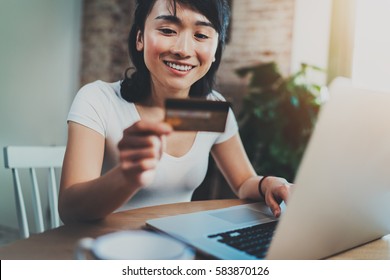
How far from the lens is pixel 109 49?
199 cm

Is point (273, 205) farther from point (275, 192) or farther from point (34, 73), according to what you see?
point (34, 73)

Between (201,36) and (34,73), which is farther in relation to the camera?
(34,73)

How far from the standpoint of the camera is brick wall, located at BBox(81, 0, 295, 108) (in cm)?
204

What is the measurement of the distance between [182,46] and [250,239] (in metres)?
0.48

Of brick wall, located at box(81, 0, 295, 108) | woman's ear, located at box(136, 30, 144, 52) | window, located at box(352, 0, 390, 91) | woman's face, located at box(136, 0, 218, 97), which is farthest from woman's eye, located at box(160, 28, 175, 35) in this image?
window, located at box(352, 0, 390, 91)

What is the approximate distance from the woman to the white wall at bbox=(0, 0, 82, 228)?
0.38m

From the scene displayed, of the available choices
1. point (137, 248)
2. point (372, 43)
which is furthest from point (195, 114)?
point (372, 43)

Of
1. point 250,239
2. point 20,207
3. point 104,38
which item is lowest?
point 20,207

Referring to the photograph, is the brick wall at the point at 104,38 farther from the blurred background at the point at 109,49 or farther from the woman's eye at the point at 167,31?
the woman's eye at the point at 167,31

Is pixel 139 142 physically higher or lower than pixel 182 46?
lower

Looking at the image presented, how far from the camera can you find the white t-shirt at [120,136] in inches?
30.0

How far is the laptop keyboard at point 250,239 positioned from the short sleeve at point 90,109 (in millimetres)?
359
